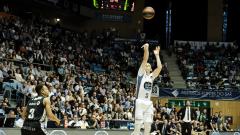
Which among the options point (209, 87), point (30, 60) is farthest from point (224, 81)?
point (30, 60)

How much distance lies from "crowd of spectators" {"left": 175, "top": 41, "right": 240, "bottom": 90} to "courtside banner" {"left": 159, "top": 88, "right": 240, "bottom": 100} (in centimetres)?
71

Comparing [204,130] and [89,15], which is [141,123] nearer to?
[204,130]

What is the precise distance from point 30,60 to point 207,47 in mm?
17965

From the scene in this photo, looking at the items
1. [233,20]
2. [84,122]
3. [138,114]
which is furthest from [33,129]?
[233,20]

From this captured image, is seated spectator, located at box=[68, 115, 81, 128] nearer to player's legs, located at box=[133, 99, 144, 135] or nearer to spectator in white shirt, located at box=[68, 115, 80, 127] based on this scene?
spectator in white shirt, located at box=[68, 115, 80, 127]

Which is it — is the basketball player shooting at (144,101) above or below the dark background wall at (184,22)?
below

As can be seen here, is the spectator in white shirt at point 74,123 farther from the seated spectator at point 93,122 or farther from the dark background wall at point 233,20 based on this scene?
the dark background wall at point 233,20

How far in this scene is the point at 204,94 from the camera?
3192 centimetres

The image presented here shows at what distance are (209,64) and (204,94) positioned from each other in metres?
4.94

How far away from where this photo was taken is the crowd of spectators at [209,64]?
1328 inches

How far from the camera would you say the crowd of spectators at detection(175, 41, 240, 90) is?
33719 millimetres

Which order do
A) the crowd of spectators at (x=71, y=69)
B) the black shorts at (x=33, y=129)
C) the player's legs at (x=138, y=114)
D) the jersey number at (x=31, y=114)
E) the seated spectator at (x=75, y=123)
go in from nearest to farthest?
the black shorts at (x=33, y=129), the jersey number at (x=31, y=114), the player's legs at (x=138, y=114), the seated spectator at (x=75, y=123), the crowd of spectators at (x=71, y=69)

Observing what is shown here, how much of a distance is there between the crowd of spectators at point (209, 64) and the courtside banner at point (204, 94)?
711 mm

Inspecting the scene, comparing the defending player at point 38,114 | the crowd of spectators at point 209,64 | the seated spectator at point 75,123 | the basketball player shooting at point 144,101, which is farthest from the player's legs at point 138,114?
the crowd of spectators at point 209,64
